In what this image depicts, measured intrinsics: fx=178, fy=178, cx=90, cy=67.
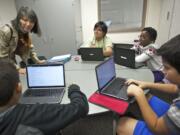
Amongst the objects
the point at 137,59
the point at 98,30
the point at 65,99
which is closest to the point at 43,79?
the point at 65,99

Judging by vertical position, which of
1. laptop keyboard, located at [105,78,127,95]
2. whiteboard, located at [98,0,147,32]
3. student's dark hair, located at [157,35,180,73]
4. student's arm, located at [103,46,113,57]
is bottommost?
laptop keyboard, located at [105,78,127,95]

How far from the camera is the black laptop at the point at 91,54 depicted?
220 cm

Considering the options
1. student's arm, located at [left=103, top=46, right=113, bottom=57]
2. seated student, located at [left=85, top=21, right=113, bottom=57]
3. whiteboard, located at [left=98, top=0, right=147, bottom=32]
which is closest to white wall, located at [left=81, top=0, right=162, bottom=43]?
whiteboard, located at [left=98, top=0, right=147, bottom=32]

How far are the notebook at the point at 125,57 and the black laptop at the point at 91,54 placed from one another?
20 centimetres

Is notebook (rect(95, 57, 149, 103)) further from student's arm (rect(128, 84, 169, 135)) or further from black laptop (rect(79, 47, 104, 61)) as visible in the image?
black laptop (rect(79, 47, 104, 61))

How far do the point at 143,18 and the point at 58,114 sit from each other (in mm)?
3724

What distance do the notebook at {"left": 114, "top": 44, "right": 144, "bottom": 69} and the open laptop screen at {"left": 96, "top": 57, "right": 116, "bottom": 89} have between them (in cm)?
42

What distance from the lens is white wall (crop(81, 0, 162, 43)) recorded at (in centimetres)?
394

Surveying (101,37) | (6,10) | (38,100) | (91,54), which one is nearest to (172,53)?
(38,100)

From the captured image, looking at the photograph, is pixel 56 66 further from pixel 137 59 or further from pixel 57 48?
pixel 57 48

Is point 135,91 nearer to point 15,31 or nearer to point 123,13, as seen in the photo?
point 15,31

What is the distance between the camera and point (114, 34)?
4.21 metres

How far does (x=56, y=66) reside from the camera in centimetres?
153

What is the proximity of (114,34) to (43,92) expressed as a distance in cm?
307
